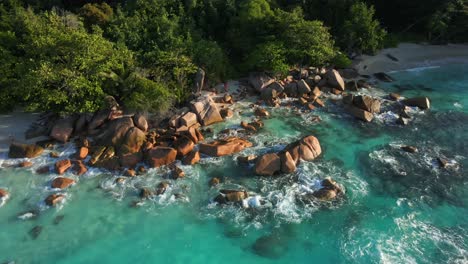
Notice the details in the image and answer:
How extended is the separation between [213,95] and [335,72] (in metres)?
11.6

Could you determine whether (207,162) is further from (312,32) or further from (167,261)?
(312,32)

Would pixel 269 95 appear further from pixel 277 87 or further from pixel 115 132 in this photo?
pixel 115 132

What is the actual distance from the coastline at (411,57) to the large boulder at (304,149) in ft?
53.0

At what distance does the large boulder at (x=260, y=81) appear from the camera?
30.7m

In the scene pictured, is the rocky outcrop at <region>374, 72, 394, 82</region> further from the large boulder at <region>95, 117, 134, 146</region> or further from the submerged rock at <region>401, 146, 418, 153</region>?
the large boulder at <region>95, 117, 134, 146</region>

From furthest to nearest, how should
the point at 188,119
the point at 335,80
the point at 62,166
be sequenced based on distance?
the point at 335,80 → the point at 188,119 → the point at 62,166

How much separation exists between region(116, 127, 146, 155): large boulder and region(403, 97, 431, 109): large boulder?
73.2 ft

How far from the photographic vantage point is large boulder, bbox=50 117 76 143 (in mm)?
23953

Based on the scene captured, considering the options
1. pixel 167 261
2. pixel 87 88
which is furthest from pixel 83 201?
pixel 87 88

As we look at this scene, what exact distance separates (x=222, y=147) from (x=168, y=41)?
495 inches

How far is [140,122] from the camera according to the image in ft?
80.7

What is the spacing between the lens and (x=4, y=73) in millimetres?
24891

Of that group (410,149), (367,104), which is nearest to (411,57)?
(367,104)

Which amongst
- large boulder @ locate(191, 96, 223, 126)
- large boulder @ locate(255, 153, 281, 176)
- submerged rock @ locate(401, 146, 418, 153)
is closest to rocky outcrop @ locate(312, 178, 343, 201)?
large boulder @ locate(255, 153, 281, 176)
